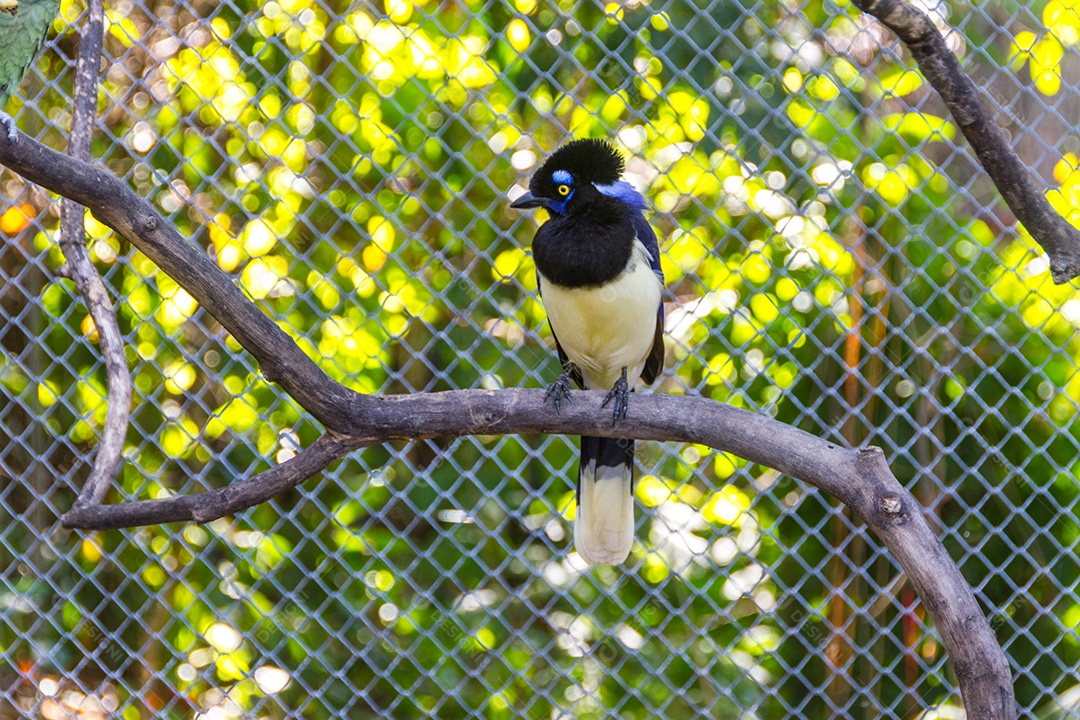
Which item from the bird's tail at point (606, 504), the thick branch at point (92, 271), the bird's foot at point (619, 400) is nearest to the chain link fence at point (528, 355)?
the bird's tail at point (606, 504)

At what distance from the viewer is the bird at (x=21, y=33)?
1508 millimetres

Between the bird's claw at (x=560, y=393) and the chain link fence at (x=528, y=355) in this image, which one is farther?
the chain link fence at (x=528, y=355)

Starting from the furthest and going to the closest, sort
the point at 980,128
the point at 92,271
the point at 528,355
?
the point at 528,355 < the point at 92,271 < the point at 980,128

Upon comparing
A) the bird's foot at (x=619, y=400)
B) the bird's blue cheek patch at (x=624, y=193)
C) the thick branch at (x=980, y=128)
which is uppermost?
the bird's blue cheek patch at (x=624, y=193)

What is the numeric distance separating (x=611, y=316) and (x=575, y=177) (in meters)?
0.22

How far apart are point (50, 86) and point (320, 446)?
4.15ft

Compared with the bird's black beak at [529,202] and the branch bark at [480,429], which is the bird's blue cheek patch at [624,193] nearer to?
the bird's black beak at [529,202]

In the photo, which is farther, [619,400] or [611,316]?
[611,316]

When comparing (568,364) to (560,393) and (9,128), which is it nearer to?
(560,393)

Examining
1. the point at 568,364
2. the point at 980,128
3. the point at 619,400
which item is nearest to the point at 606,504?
the point at 568,364

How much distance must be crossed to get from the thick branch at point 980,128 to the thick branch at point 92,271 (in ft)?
3.68

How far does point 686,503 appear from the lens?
190cm

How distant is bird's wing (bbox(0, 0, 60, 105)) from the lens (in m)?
1.51

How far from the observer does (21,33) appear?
152 centimetres
